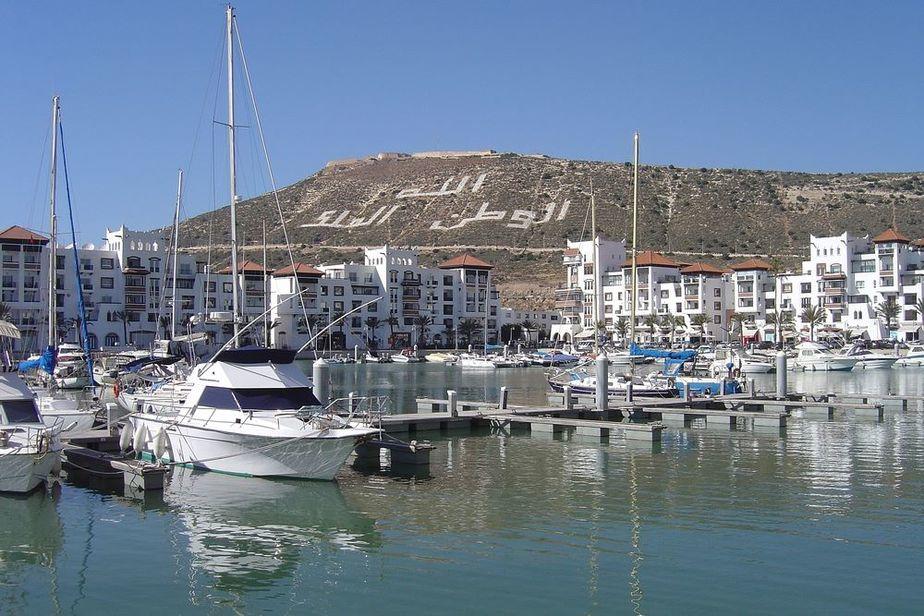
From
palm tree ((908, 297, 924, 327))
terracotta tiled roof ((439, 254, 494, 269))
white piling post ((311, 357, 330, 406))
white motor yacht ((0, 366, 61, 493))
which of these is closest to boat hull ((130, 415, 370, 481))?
white motor yacht ((0, 366, 61, 493))

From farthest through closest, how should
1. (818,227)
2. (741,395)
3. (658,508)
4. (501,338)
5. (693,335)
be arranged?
1. (818,227)
2. (501,338)
3. (693,335)
4. (741,395)
5. (658,508)

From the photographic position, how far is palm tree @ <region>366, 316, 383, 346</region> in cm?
13575

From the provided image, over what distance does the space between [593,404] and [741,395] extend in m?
8.78

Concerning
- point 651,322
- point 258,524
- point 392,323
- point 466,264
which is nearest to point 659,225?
point 651,322

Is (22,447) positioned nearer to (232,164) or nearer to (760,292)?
(232,164)

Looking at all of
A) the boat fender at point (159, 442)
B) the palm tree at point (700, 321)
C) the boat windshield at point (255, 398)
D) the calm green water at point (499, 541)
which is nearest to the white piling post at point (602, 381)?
the calm green water at point (499, 541)

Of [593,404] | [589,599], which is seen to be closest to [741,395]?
[593,404]

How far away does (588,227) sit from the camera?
6949 inches

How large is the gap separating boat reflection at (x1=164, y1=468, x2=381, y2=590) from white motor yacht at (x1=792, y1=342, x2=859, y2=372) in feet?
274

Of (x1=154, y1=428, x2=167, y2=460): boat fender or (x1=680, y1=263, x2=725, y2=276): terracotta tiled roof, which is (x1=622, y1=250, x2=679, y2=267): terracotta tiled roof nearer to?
(x1=680, y1=263, x2=725, y2=276): terracotta tiled roof

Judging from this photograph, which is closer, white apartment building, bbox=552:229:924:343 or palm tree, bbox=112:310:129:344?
palm tree, bbox=112:310:129:344

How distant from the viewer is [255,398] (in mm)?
27734

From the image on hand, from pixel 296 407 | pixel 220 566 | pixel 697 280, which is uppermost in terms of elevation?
pixel 697 280

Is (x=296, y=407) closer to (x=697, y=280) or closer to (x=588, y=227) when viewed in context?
(x=697, y=280)
